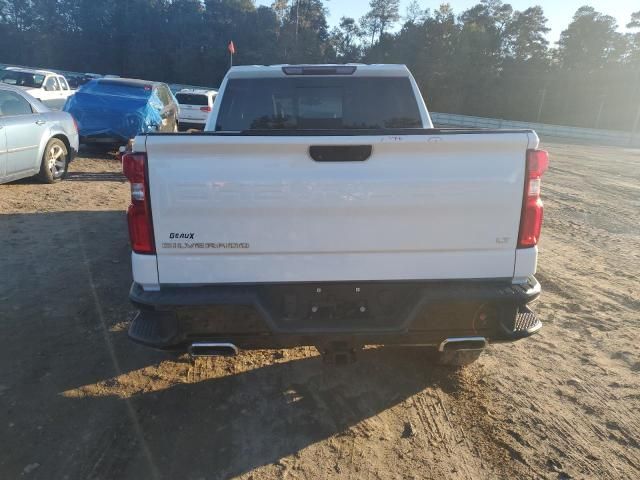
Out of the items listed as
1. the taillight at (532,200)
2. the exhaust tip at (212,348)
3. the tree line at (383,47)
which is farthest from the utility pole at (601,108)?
the exhaust tip at (212,348)

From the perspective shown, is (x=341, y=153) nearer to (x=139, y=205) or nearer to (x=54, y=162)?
(x=139, y=205)

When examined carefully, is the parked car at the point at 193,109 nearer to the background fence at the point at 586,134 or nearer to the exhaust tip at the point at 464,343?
the exhaust tip at the point at 464,343

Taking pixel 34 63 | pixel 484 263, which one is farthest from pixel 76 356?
pixel 34 63

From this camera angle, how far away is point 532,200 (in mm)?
2566

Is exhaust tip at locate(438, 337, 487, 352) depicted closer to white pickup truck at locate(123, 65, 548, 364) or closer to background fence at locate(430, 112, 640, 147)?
white pickup truck at locate(123, 65, 548, 364)

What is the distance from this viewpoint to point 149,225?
2471mm

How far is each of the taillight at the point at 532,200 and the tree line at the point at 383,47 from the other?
62.6 m

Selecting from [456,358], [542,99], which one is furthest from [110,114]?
[542,99]

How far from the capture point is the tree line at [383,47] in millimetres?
59719

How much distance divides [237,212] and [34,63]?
88785 millimetres

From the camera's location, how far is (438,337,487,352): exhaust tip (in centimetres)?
270

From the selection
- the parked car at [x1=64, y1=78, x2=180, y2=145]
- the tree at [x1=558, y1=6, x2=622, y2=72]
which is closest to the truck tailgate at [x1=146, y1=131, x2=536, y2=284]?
the parked car at [x1=64, y1=78, x2=180, y2=145]

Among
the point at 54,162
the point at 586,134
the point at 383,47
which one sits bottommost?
the point at 586,134

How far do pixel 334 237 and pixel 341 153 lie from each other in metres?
0.46
